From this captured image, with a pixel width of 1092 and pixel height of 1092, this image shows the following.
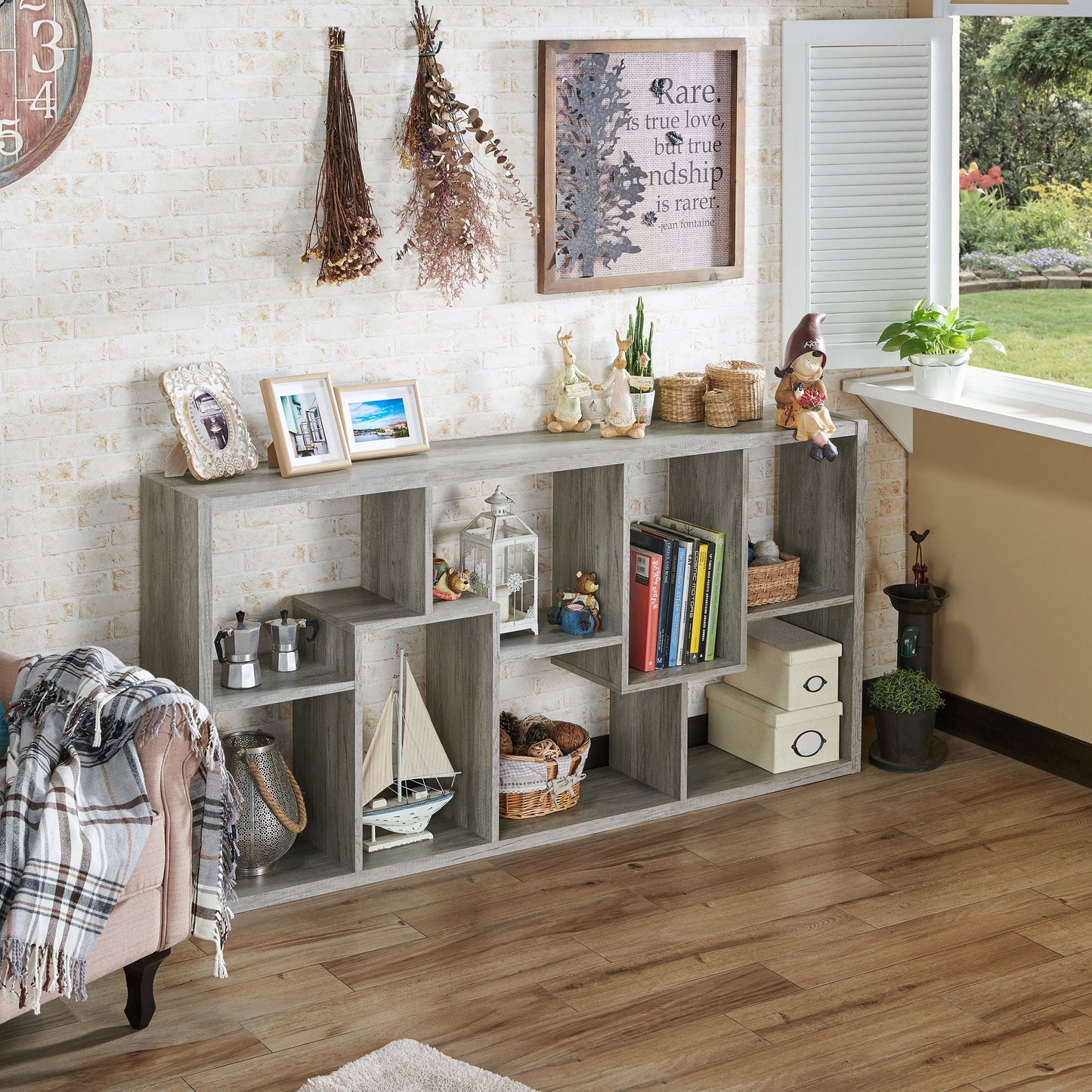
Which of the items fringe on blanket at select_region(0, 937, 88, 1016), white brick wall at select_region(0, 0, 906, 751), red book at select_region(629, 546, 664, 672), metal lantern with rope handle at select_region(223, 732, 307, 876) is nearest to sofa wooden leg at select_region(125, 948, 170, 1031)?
fringe on blanket at select_region(0, 937, 88, 1016)

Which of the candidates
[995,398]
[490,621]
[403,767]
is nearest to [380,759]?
[403,767]

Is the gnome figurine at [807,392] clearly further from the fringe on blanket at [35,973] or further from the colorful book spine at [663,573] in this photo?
the fringe on blanket at [35,973]

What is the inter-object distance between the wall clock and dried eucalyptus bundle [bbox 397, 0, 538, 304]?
2.53 ft

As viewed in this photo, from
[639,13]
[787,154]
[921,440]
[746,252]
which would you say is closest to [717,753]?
[921,440]

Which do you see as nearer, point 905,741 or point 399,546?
point 399,546

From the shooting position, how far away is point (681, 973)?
3.22 metres

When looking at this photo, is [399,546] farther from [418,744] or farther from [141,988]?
[141,988]

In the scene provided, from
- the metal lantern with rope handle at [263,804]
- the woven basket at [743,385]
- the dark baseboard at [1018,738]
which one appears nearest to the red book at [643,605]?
the woven basket at [743,385]

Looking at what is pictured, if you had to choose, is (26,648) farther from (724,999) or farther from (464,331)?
(724,999)

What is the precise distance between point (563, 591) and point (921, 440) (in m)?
1.31

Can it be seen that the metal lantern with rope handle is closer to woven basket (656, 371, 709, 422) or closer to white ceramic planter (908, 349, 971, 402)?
woven basket (656, 371, 709, 422)

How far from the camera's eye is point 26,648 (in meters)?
3.48

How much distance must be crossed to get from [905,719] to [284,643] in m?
1.78

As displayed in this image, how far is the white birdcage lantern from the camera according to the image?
3785 mm
